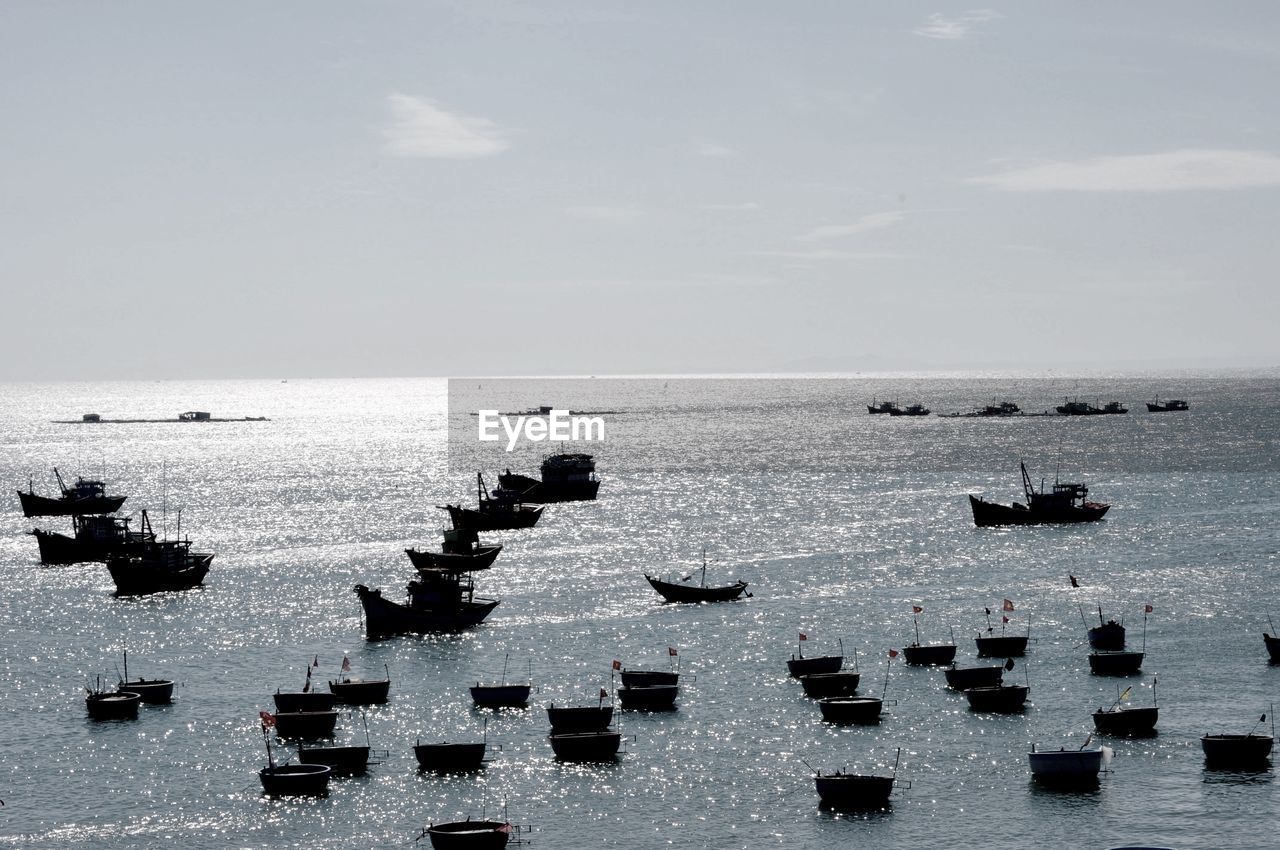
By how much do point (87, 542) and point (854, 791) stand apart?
118860 mm

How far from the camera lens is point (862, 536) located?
168250mm

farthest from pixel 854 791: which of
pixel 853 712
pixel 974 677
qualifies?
pixel 974 677

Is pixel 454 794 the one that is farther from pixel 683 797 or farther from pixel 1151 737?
pixel 1151 737

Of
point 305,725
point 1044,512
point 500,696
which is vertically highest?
point 1044,512

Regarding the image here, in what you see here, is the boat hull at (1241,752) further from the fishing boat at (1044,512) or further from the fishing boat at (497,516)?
the fishing boat at (497,516)

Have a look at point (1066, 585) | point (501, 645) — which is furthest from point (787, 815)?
point (1066, 585)

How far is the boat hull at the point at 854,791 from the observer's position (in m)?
66.4

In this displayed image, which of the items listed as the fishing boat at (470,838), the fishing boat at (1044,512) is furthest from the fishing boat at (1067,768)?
the fishing boat at (1044,512)

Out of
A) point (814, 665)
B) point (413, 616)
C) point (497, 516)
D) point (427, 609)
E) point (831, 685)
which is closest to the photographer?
point (831, 685)

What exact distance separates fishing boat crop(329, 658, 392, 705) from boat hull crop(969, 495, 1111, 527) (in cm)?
10661

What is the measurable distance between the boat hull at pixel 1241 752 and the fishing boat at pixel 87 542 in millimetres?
118227

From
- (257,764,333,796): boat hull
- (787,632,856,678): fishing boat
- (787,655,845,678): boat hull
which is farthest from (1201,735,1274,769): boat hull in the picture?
(257,764,333,796): boat hull

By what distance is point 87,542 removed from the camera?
160m

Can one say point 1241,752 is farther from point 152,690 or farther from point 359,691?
point 152,690
